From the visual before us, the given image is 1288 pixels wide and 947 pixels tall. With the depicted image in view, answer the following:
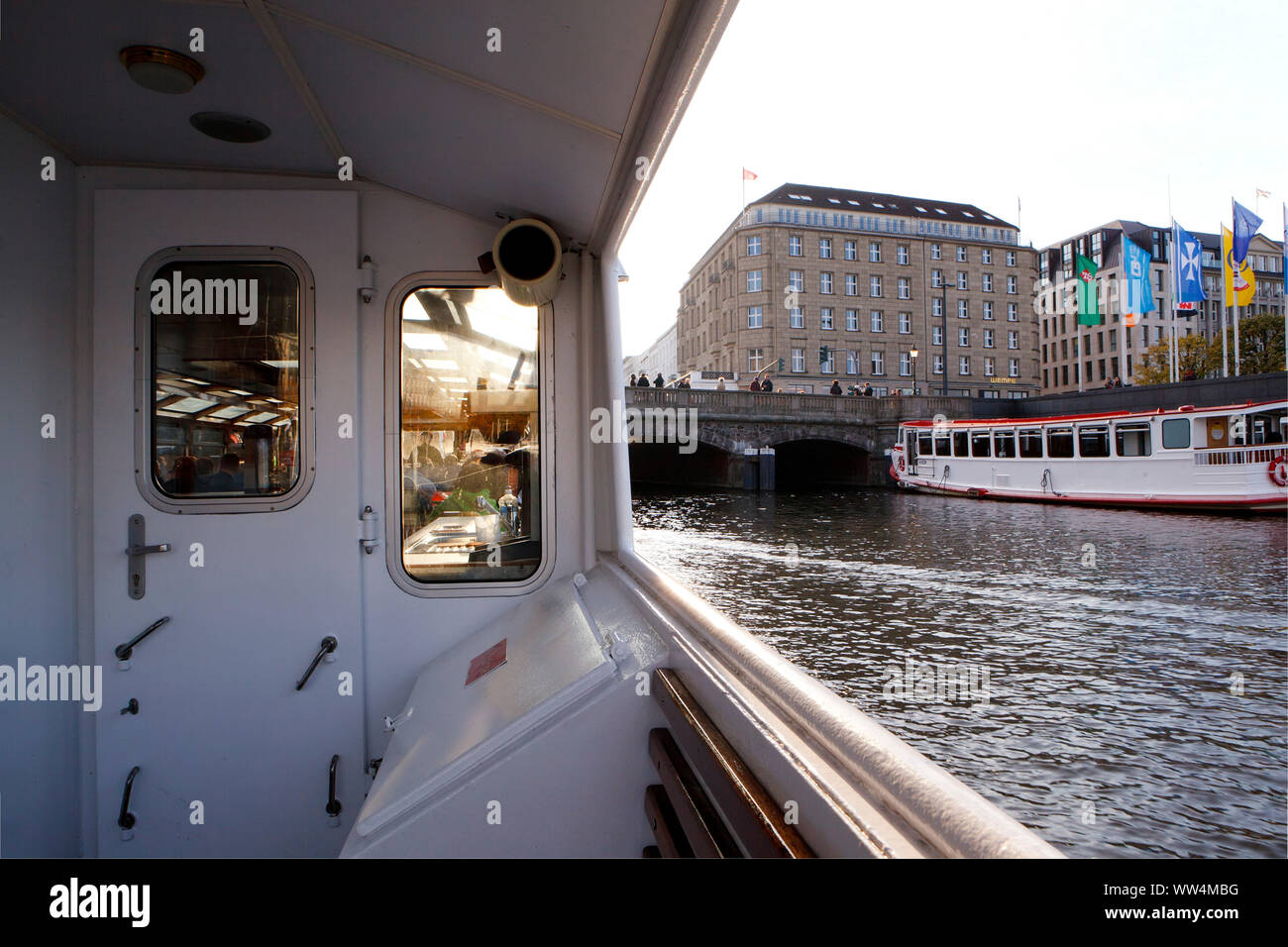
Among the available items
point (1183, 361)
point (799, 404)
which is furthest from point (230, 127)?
point (1183, 361)

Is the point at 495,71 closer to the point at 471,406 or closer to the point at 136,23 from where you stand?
the point at 136,23

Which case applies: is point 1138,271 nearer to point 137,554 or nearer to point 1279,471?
point 1279,471

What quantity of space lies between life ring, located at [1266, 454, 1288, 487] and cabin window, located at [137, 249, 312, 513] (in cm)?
2422

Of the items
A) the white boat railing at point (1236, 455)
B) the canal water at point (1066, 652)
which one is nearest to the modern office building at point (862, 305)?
the white boat railing at point (1236, 455)

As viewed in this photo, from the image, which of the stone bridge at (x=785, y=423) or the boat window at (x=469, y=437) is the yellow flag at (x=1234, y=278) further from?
the stone bridge at (x=785, y=423)

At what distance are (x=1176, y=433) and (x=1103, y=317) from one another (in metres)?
36.0

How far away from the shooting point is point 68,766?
91.5 inches

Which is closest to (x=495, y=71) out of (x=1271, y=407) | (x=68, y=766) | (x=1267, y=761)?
(x=68, y=766)

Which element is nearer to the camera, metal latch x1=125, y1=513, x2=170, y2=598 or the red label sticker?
the red label sticker

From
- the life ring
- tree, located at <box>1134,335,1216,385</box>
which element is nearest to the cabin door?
the life ring

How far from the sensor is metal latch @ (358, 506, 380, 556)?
259cm

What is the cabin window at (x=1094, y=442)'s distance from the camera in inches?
930

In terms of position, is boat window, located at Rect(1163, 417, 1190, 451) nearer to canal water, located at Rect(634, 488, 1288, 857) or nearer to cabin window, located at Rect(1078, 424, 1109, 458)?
cabin window, located at Rect(1078, 424, 1109, 458)

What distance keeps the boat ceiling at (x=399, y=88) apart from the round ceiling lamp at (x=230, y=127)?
0.11 feet
